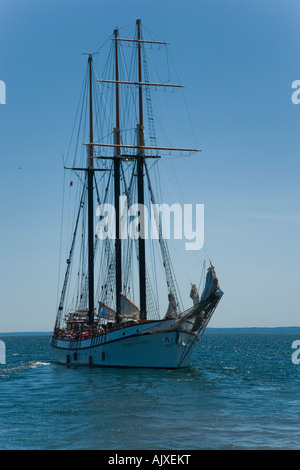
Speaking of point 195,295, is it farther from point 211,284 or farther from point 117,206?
point 117,206

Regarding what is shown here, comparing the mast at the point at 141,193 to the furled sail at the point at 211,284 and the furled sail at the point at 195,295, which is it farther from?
the furled sail at the point at 211,284

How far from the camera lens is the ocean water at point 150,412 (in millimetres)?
25812

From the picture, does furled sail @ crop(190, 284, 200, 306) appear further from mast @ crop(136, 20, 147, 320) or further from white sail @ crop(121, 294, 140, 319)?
white sail @ crop(121, 294, 140, 319)

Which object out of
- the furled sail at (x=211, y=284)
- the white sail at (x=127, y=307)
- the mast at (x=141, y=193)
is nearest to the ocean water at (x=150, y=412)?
the furled sail at (x=211, y=284)

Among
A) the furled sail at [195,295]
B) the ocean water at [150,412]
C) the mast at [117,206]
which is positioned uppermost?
the mast at [117,206]

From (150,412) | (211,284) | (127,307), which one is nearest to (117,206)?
(127,307)

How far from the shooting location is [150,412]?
32.6 metres

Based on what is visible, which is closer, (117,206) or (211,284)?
(211,284)

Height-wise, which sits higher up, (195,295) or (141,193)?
(141,193)

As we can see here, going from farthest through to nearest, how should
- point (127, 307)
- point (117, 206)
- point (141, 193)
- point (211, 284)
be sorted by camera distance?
point (117, 206)
point (127, 307)
point (141, 193)
point (211, 284)

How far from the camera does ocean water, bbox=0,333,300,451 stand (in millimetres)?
25812
